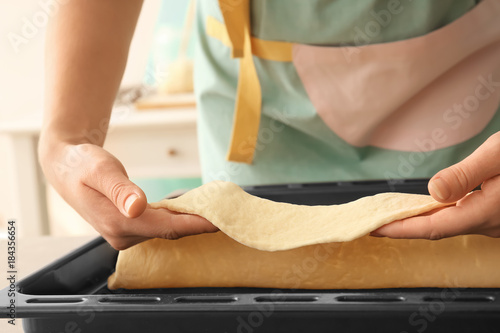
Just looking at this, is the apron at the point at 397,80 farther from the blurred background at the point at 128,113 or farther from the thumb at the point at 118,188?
the blurred background at the point at 128,113

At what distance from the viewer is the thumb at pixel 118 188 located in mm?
543

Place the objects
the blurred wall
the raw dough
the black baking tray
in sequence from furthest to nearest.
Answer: the blurred wall < the raw dough < the black baking tray

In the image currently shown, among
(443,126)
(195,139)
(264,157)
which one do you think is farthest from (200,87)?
(195,139)

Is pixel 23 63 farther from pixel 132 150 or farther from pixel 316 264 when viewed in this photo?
pixel 316 264

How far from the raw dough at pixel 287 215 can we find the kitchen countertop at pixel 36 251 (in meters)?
0.34

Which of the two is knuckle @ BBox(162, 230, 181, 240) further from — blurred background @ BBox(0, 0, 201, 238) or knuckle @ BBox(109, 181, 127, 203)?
blurred background @ BBox(0, 0, 201, 238)

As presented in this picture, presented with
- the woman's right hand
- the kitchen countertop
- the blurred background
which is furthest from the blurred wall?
the woman's right hand

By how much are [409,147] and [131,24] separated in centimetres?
48

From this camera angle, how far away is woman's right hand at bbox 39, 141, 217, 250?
57 cm

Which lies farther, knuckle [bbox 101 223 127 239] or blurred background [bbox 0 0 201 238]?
blurred background [bbox 0 0 201 238]

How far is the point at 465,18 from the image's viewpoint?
2.74 feet

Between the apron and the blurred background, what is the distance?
3.73 feet

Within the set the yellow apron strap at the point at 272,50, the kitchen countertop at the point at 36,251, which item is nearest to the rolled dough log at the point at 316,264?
the kitchen countertop at the point at 36,251

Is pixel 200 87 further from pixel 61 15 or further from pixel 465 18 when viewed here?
pixel 465 18
